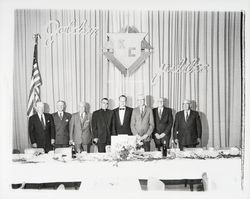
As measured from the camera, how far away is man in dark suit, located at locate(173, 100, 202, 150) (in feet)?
8.80

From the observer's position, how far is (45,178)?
263 cm

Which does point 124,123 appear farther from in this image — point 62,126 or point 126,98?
point 62,126

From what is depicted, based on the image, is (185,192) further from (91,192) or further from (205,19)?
(205,19)

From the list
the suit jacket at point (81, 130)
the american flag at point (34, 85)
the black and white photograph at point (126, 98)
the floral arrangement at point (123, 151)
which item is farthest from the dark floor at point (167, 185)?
the american flag at point (34, 85)

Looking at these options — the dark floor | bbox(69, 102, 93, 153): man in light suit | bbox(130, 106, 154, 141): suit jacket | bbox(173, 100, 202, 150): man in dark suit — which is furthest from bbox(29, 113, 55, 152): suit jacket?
bbox(173, 100, 202, 150): man in dark suit

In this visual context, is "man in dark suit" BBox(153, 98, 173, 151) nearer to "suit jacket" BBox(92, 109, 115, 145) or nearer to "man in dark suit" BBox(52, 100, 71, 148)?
"suit jacket" BBox(92, 109, 115, 145)

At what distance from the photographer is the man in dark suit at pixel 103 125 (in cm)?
266

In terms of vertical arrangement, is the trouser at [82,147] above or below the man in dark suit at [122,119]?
below

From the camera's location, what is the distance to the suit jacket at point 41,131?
2.66 meters


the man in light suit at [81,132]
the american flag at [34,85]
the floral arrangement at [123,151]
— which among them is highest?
the american flag at [34,85]

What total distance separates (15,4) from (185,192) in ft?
5.92

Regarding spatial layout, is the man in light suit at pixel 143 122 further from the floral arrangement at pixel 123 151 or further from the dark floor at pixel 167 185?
the dark floor at pixel 167 185

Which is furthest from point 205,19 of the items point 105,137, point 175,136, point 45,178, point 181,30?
point 45,178

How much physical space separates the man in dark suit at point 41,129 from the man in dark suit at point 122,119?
46cm
